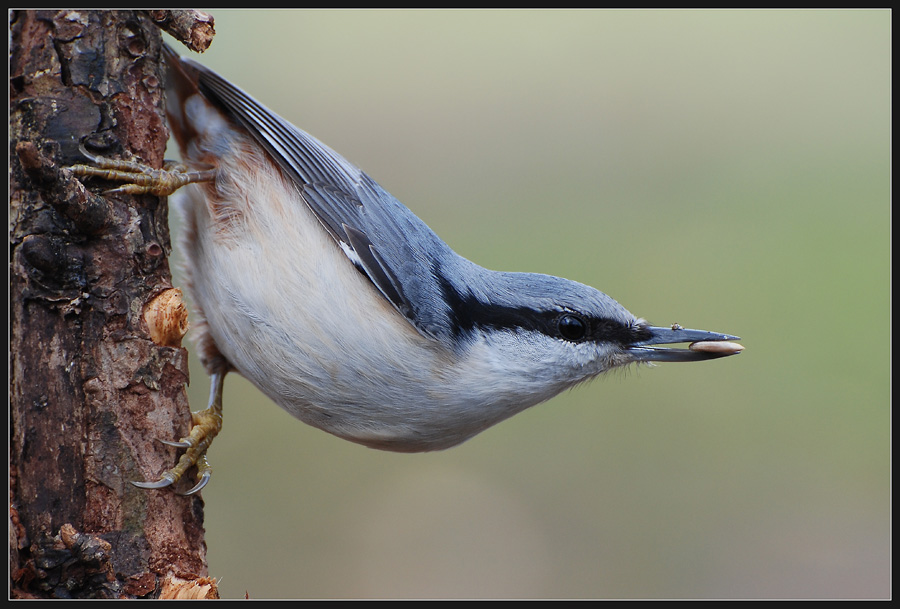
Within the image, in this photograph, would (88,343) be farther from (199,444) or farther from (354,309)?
(354,309)

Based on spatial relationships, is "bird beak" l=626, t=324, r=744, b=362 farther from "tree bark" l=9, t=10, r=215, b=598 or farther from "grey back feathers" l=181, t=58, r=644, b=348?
"tree bark" l=9, t=10, r=215, b=598

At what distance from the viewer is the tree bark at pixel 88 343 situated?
1608 millimetres

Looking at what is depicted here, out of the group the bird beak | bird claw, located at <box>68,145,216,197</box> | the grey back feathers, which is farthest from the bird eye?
bird claw, located at <box>68,145,216,197</box>

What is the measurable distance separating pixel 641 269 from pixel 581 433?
1.06 m

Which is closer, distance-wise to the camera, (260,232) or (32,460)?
(32,460)

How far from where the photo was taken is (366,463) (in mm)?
4180

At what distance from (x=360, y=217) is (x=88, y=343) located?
88cm

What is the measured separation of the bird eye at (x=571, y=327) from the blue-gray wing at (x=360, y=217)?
14.5 inches

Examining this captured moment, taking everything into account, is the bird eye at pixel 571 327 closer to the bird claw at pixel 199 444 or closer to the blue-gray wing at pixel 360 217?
the blue-gray wing at pixel 360 217

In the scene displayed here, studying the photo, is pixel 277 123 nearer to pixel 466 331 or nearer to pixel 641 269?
pixel 466 331

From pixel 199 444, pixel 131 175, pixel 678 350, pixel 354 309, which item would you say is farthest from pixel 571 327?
pixel 131 175

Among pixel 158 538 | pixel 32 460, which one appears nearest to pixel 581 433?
pixel 158 538

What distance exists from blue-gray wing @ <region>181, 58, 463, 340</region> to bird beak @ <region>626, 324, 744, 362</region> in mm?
649

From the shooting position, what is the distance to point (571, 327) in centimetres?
215
